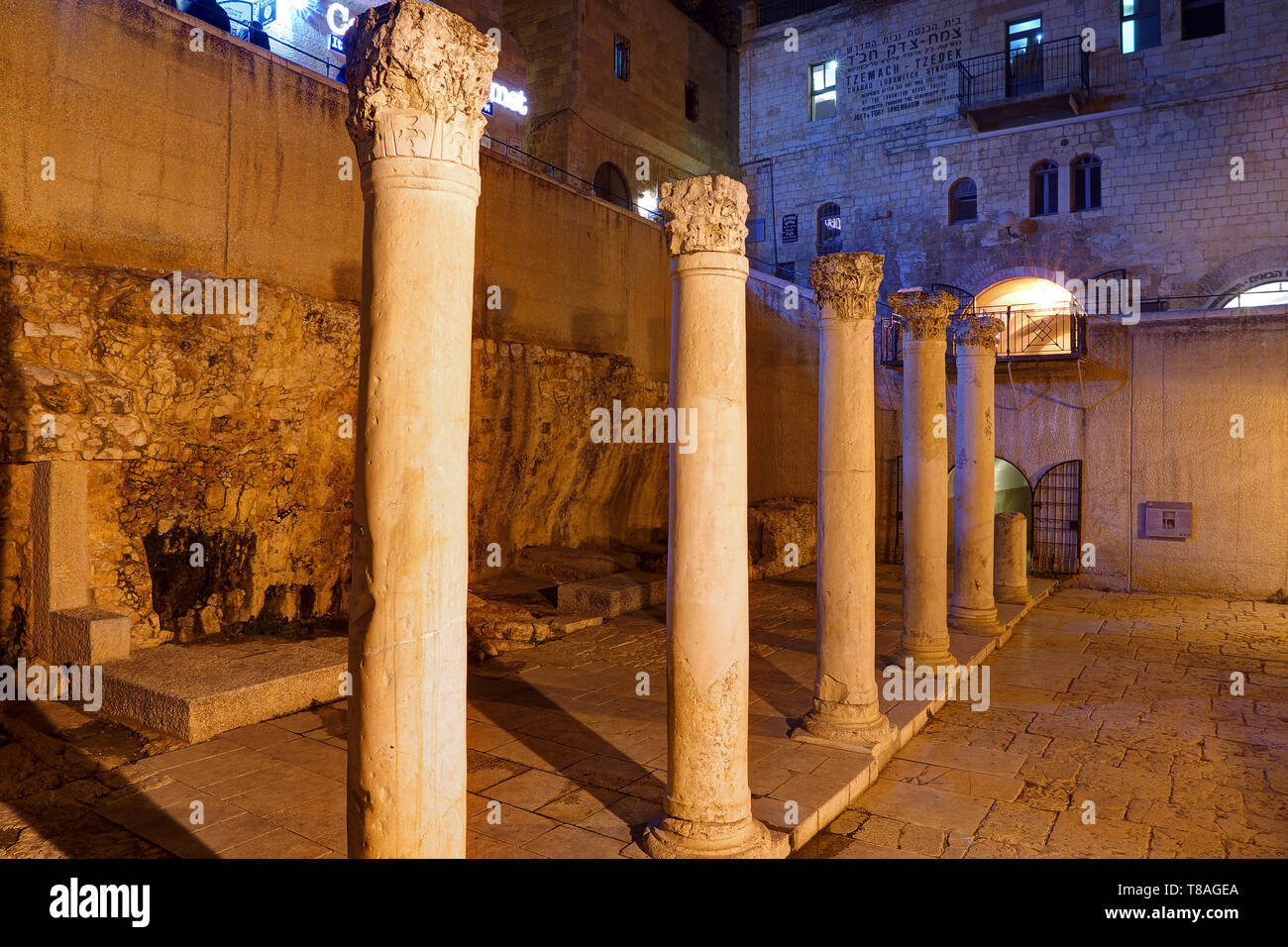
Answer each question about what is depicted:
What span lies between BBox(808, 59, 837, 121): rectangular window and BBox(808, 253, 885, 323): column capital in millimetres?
16765

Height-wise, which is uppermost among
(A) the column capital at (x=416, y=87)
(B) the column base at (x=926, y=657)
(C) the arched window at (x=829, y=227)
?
(C) the arched window at (x=829, y=227)

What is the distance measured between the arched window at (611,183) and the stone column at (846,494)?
1682 cm

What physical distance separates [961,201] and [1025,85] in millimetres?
2752

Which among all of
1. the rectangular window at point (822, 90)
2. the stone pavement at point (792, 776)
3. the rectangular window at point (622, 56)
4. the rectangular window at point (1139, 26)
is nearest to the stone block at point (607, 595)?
the stone pavement at point (792, 776)

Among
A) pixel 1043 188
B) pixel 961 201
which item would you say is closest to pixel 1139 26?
pixel 1043 188

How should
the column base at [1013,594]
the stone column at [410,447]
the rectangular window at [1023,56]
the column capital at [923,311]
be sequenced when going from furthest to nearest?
the rectangular window at [1023,56], the column base at [1013,594], the column capital at [923,311], the stone column at [410,447]

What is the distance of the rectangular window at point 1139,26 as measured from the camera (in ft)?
58.6

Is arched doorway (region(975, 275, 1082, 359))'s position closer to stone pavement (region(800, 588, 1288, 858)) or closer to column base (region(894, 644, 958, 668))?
stone pavement (region(800, 588, 1288, 858))

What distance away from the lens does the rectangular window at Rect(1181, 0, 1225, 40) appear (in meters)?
17.3

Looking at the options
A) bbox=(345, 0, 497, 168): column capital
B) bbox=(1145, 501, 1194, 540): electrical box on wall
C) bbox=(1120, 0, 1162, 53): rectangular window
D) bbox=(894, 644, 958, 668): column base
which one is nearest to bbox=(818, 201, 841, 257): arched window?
bbox=(1120, 0, 1162, 53): rectangular window

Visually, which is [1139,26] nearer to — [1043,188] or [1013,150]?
[1013,150]

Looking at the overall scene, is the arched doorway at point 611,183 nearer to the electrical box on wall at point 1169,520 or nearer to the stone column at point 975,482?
the stone column at point 975,482

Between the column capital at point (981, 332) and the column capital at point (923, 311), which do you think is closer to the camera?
the column capital at point (923, 311)

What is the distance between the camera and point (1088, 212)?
18.2 meters
